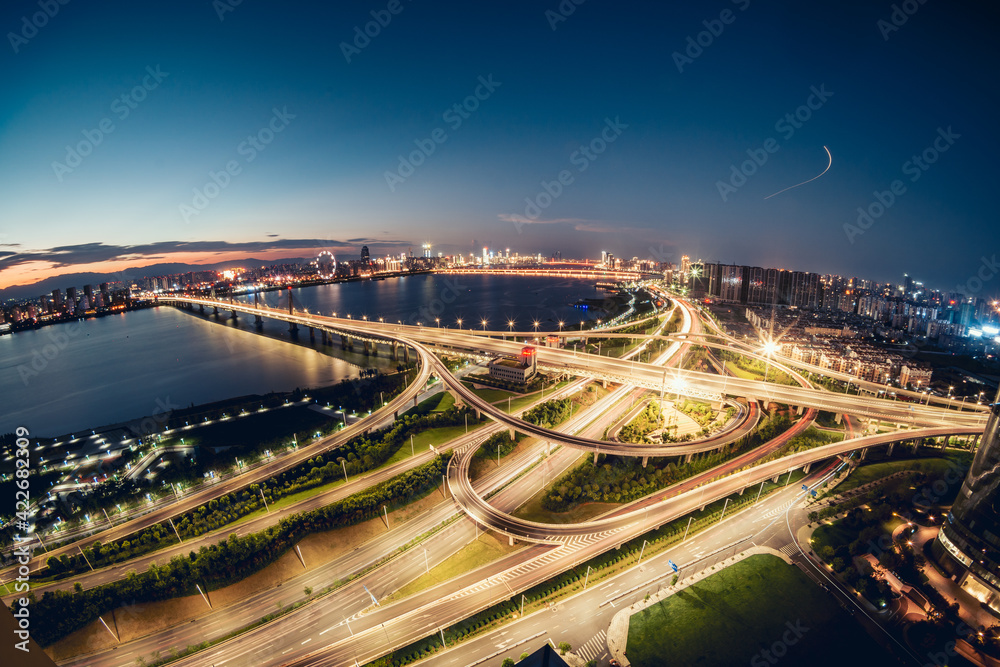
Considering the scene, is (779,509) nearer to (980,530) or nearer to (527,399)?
(980,530)

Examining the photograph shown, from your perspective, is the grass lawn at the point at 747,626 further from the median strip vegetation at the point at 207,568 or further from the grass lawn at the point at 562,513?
the median strip vegetation at the point at 207,568

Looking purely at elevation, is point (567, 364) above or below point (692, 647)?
above

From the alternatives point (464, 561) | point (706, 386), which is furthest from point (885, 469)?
point (464, 561)

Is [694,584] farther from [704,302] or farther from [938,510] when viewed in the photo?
[704,302]

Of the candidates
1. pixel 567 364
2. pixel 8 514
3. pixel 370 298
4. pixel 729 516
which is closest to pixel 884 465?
pixel 729 516

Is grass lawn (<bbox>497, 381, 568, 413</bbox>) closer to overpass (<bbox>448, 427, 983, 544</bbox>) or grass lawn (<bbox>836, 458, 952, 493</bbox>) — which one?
overpass (<bbox>448, 427, 983, 544</bbox>)

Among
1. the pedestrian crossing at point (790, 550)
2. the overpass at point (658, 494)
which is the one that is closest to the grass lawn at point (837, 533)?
the pedestrian crossing at point (790, 550)
